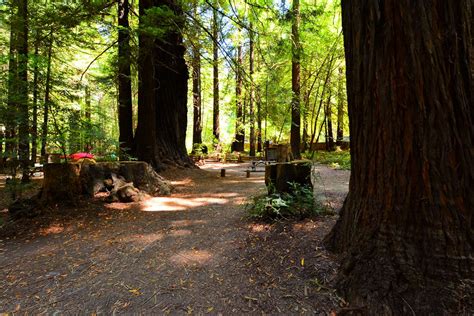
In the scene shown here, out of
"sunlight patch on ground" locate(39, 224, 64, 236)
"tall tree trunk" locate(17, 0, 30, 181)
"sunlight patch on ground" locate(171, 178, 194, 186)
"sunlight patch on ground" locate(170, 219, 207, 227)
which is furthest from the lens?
"sunlight patch on ground" locate(171, 178, 194, 186)

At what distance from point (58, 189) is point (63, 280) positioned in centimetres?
319

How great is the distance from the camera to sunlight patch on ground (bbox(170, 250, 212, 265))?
11.0 feet

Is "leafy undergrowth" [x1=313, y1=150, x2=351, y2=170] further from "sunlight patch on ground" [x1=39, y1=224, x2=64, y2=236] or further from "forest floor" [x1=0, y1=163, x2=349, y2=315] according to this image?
"sunlight patch on ground" [x1=39, y1=224, x2=64, y2=236]

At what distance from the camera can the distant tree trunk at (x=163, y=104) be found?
888 cm

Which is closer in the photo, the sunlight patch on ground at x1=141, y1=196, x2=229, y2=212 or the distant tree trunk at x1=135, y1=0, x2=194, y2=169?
the sunlight patch on ground at x1=141, y1=196, x2=229, y2=212

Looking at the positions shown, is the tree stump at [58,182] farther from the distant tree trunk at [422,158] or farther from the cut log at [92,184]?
the distant tree trunk at [422,158]

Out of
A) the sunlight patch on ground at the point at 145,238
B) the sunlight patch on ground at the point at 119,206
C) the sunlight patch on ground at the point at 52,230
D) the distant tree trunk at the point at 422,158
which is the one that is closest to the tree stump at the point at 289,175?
the sunlight patch on ground at the point at 145,238

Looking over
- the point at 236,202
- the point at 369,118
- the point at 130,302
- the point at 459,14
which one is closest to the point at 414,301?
the point at 369,118

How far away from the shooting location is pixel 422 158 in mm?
2133

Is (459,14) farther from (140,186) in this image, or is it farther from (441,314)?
(140,186)

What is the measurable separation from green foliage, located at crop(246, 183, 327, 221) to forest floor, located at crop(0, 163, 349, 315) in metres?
0.16

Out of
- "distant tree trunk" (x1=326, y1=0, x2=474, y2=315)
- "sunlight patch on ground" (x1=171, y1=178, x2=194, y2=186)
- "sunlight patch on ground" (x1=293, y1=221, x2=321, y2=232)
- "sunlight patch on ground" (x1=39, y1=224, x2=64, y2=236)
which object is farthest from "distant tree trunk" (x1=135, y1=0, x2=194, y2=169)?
"distant tree trunk" (x1=326, y1=0, x2=474, y2=315)

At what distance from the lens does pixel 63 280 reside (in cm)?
303

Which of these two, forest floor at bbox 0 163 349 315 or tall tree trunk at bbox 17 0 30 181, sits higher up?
tall tree trunk at bbox 17 0 30 181
